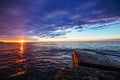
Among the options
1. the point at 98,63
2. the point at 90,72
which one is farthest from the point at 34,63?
the point at 90,72

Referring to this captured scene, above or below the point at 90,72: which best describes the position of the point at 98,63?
below

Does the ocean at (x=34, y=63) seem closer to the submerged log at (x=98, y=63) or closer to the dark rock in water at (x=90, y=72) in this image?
the submerged log at (x=98, y=63)

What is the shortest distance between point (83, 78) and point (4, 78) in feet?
29.5

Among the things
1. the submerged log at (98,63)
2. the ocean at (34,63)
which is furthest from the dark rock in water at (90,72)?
the ocean at (34,63)

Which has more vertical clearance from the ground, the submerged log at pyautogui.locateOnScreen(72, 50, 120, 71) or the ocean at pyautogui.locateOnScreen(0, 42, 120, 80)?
the submerged log at pyautogui.locateOnScreen(72, 50, 120, 71)

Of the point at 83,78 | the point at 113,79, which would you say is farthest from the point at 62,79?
the point at 113,79

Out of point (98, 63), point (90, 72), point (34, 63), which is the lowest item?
point (34, 63)

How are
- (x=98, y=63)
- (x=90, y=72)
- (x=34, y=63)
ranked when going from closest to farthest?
(x=90, y=72) → (x=98, y=63) → (x=34, y=63)

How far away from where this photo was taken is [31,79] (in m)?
10.0

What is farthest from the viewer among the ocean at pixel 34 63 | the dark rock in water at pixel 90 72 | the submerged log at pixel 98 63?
the ocean at pixel 34 63

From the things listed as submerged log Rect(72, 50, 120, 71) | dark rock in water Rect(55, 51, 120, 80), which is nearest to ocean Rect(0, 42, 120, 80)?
submerged log Rect(72, 50, 120, 71)

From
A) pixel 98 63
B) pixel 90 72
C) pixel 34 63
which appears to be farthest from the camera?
pixel 34 63

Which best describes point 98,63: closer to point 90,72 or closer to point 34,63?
point 90,72

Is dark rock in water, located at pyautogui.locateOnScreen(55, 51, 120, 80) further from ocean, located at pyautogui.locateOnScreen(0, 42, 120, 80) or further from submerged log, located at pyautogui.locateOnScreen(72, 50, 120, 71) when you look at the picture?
ocean, located at pyautogui.locateOnScreen(0, 42, 120, 80)
